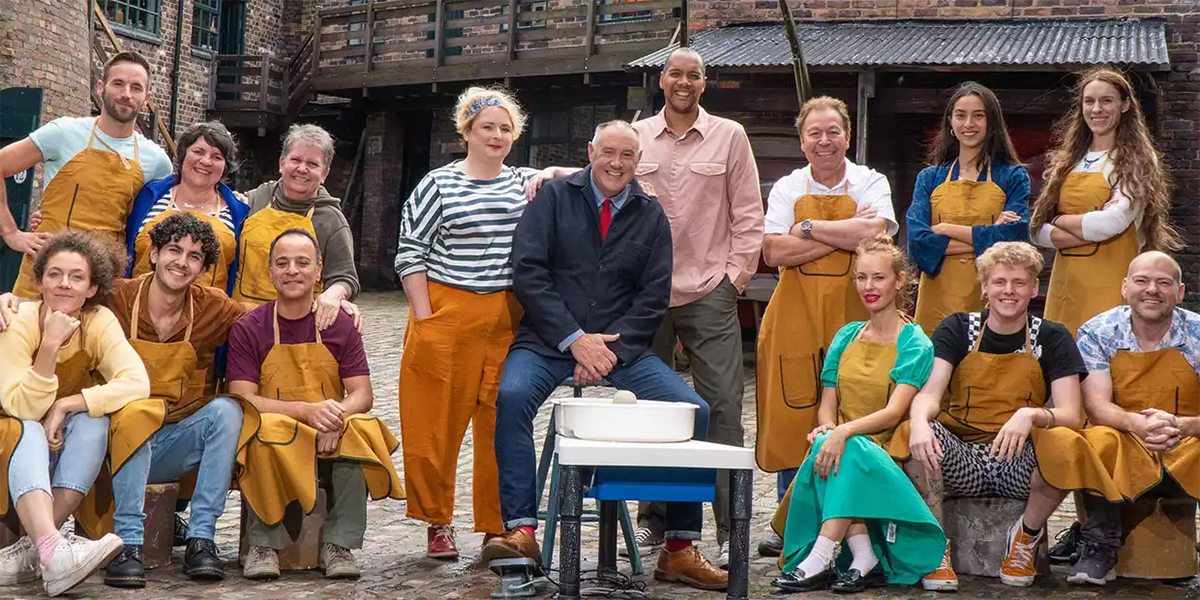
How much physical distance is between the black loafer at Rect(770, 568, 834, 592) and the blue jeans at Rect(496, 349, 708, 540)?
0.33 m

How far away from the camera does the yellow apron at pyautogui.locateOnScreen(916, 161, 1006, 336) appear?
5195mm

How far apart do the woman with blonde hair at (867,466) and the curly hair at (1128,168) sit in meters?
0.94

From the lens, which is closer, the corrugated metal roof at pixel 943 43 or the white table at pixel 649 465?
the white table at pixel 649 465

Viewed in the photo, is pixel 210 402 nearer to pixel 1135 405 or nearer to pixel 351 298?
pixel 351 298

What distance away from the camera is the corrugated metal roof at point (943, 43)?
34.5 feet

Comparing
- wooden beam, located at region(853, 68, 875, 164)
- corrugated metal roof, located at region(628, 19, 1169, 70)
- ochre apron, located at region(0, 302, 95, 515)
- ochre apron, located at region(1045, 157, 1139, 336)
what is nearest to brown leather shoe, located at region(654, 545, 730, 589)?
ochre apron, located at region(1045, 157, 1139, 336)

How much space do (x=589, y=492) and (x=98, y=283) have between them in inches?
74.4

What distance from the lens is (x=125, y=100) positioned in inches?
204

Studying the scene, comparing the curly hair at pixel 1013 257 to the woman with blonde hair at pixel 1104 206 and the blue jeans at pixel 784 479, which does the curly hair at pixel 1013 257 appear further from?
the blue jeans at pixel 784 479

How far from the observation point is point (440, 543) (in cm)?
480

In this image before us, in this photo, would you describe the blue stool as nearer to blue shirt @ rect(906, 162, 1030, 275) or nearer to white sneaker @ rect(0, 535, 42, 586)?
white sneaker @ rect(0, 535, 42, 586)

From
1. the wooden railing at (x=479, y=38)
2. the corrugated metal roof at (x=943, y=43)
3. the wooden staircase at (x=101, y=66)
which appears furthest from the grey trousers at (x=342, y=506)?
the wooden railing at (x=479, y=38)

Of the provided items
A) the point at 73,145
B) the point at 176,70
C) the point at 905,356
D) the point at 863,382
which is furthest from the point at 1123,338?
the point at 176,70

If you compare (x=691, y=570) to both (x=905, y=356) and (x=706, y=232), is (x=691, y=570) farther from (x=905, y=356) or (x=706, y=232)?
(x=706, y=232)
